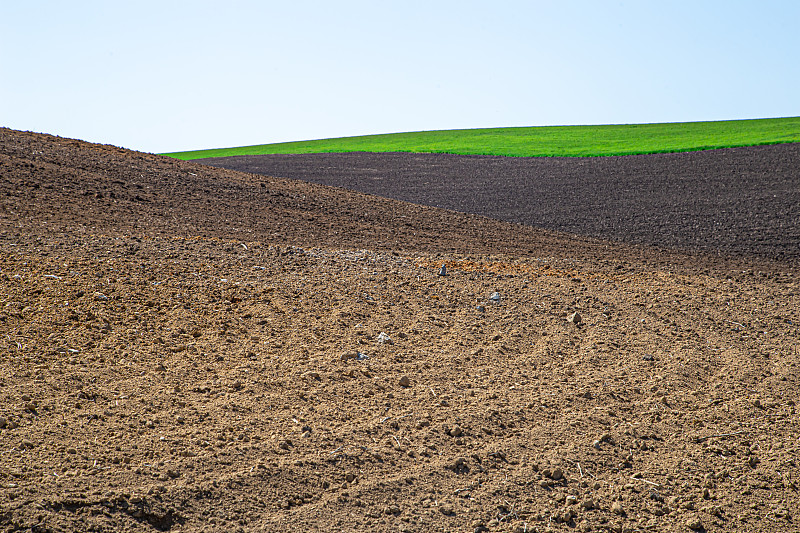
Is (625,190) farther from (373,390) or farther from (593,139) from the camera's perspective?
(593,139)

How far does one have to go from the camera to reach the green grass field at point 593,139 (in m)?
24.4

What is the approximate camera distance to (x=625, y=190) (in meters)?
15.7

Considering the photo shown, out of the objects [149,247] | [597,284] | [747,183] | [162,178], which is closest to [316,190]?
[162,178]

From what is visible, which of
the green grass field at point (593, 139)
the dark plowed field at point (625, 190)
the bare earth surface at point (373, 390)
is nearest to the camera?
the bare earth surface at point (373, 390)

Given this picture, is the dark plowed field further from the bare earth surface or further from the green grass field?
the bare earth surface

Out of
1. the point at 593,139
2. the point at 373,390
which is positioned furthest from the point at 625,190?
the point at 593,139

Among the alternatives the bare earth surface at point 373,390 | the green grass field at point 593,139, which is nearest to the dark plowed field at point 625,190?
the green grass field at point 593,139

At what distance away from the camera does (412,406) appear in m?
4.10

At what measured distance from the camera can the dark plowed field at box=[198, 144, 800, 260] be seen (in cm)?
1132

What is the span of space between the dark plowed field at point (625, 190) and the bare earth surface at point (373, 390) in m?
3.59

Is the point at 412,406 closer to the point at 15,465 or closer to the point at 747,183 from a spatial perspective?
the point at 15,465

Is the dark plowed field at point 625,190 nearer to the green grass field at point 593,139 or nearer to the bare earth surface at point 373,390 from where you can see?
the green grass field at point 593,139

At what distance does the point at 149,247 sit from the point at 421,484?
176 inches

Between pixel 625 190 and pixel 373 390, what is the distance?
1323 centimetres
